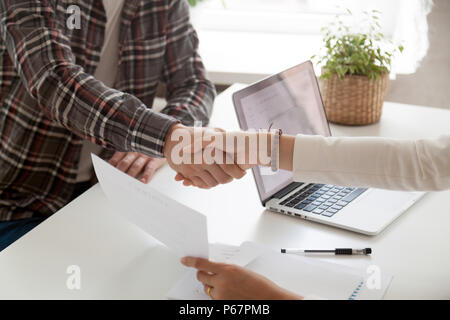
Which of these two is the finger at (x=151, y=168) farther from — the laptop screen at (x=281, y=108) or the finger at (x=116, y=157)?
the laptop screen at (x=281, y=108)

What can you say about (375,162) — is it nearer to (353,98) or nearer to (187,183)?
(187,183)

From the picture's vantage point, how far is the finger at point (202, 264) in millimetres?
806

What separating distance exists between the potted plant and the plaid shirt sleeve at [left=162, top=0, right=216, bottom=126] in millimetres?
341

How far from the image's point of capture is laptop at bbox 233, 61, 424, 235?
40.1 inches

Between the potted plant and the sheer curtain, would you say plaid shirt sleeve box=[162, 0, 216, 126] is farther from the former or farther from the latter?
the sheer curtain

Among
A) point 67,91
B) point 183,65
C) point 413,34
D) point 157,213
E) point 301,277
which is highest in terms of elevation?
point 413,34

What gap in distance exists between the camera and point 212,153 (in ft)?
3.55

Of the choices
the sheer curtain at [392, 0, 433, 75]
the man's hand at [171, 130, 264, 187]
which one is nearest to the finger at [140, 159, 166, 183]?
the man's hand at [171, 130, 264, 187]

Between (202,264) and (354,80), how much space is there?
34.5 inches

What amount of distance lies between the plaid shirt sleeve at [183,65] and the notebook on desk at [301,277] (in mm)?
618

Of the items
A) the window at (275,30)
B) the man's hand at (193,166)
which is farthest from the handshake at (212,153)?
the window at (275,30)

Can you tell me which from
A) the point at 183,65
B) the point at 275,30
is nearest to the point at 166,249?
the point at 183,65

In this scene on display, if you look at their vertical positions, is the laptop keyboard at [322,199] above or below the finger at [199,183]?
below
